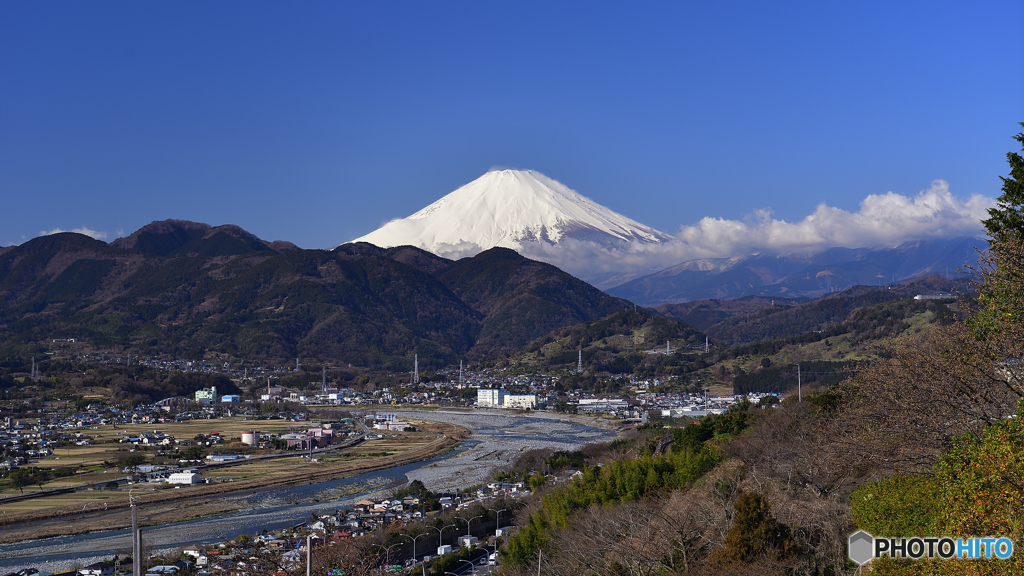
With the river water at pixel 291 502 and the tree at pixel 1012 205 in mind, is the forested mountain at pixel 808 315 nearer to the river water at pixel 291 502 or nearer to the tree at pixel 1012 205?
the river water at pixel 291 502

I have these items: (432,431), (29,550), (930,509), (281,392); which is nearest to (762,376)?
(432,431)

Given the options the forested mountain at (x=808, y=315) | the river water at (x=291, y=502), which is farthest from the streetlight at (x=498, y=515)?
the forested mountain at (x=808, y=315)

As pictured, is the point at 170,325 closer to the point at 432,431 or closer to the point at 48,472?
the point at 432,431

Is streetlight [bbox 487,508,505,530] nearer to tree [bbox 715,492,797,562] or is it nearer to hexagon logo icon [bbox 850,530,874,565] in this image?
tree [bbox 715,492,797,562]

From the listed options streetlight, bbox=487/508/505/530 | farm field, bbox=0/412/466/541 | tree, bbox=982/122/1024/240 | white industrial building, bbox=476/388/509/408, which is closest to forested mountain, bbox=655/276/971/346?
white industrial building, bbox=476/388/509/408

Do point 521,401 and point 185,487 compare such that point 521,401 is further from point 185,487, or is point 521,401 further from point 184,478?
point 185,487

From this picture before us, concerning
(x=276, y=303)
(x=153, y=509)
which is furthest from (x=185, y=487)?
(x=276, y=303)
